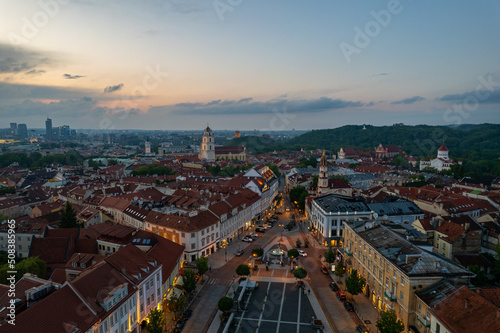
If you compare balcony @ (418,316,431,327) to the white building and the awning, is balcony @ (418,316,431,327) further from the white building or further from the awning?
the white building

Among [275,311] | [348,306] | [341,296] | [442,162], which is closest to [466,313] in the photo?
[348,306]

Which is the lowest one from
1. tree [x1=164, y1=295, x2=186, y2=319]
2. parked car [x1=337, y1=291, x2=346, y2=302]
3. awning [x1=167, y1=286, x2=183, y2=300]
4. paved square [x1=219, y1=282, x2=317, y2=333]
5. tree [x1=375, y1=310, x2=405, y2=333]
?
paved square [x1=219, y1=282, x2=317, y2=333]

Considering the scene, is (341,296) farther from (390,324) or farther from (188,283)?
(188,283)

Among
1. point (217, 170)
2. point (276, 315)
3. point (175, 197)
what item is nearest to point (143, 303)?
point (276, 315)

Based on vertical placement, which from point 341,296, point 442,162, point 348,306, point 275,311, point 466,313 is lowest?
point 275,311

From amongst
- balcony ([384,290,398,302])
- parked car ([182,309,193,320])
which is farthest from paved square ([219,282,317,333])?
balcony ([384,290,398,302])

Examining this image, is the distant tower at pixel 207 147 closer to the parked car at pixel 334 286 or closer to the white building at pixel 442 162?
the white building at pixel 442 162

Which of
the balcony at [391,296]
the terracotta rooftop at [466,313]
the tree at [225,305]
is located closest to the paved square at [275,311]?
Result: the tree at [225,305]

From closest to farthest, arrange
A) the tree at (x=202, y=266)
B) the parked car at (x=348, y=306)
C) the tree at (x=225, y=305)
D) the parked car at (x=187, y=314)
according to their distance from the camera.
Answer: the tree at (x=225, y=305) < the parked car at (x=187, y=314) < the parked car at (x=348, y=306) < the tree at (x=202, y=266)
